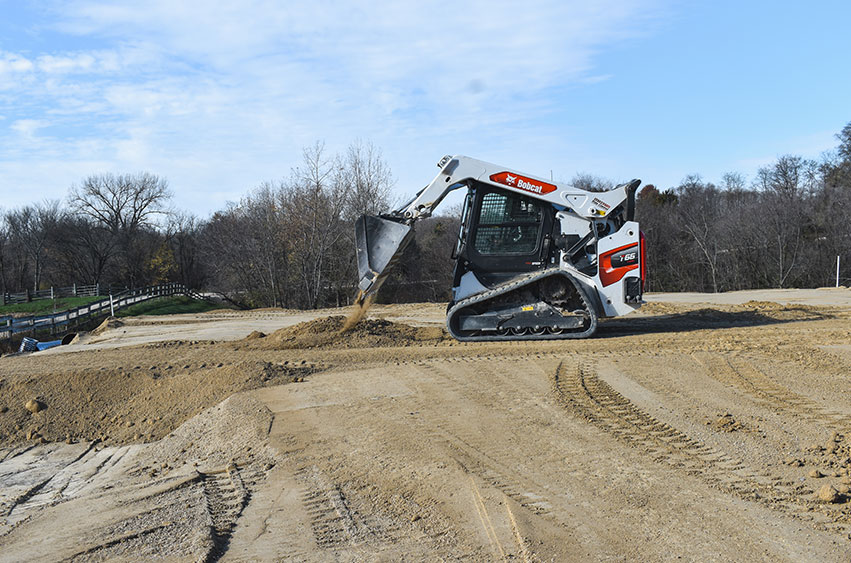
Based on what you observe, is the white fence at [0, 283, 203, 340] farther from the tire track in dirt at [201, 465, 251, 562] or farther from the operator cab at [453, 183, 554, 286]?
the tire track in dirt at [201, 465, 251, 562]

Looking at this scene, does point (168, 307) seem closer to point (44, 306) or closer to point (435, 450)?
point (44, 306)

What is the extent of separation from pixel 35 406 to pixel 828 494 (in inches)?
346

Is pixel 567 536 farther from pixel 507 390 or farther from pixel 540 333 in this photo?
pixel 540 333

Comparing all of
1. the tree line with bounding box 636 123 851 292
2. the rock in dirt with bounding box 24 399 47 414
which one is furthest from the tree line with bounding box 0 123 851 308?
the rock in dirt with bounding box 24 399 47 414

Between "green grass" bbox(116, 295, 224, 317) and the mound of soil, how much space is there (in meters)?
19.4

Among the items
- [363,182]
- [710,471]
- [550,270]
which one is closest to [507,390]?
[710,471]

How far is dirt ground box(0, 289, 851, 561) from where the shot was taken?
4.14 m

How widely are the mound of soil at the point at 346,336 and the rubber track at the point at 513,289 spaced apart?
2.38 feet

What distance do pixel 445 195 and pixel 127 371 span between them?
5.54m

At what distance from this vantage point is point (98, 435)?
8156 mm

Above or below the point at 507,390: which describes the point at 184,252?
above

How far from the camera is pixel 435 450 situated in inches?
224

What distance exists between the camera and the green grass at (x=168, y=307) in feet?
104

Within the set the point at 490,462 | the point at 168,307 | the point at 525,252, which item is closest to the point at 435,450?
the point at 490,462
